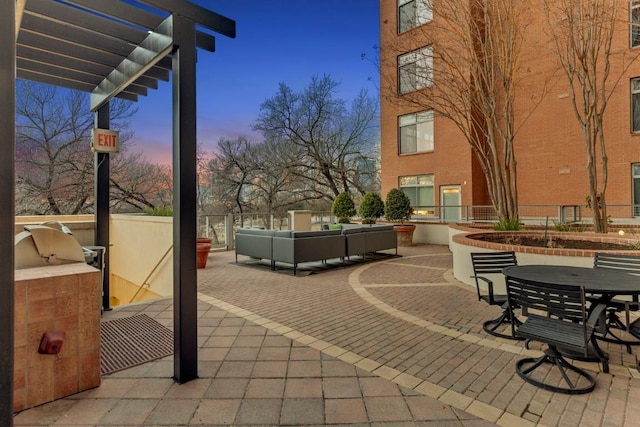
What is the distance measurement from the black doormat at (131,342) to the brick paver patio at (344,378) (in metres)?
0.16

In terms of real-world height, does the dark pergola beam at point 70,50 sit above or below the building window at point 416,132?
below

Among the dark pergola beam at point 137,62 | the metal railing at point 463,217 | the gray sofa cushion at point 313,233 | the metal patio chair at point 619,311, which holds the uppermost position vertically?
the dark pergola beam at point 137,62

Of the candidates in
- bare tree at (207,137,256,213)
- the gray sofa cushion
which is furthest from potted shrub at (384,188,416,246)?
bare tree at (207,137,256,213)

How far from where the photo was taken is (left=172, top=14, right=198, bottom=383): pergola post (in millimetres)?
2568

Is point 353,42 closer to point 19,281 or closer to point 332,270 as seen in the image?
point 332,270

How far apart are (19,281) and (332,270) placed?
18.3 feet

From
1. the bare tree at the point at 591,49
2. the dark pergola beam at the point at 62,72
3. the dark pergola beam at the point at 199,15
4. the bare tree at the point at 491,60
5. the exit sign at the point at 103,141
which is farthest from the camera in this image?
the bare tree at the point at 491,60

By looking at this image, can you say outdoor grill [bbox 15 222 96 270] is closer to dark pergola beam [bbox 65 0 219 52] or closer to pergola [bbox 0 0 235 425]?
pergola [bbox 0 0 235 425]

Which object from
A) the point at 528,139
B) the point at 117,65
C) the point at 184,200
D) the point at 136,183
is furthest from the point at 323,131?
the point at 184,200

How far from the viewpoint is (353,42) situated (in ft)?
57.1

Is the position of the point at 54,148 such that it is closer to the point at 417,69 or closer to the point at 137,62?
the point at 137,62

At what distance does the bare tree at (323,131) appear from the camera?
1922cm

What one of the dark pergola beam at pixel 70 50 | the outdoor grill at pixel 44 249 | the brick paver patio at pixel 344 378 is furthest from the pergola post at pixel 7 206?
the dark pergola beam at pixel 70 50

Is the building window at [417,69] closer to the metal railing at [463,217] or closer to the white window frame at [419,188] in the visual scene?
the white window frame at [419,188]
